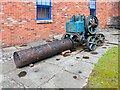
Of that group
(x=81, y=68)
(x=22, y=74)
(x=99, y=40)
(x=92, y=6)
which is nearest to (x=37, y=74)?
(x=22, y=74)

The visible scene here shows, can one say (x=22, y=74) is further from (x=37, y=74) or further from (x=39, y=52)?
(x=39, y=52)

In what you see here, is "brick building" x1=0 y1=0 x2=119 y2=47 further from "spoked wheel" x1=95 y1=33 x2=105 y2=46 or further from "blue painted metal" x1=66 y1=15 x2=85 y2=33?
"spoked wheel" x1=95 y1=33 x2=105 y2=46

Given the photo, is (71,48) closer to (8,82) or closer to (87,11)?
(8,82)

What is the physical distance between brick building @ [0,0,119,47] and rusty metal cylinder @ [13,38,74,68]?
221 cm

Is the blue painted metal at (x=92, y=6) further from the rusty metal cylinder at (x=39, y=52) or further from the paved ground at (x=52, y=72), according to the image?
the paved ground at (x=52, y=72)

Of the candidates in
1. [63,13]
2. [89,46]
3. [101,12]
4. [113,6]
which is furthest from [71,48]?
[113,6]

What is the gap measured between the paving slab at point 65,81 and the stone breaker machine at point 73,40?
1.05m

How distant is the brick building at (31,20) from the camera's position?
241 inches

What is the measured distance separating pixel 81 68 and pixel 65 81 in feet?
2.83

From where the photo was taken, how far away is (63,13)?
324 inches

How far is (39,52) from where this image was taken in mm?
4445

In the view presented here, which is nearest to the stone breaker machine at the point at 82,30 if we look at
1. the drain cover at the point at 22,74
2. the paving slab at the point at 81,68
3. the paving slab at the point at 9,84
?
the paving slab at the point at 81,68

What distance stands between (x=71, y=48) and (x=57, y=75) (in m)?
1.96

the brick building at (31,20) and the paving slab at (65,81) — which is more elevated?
the brick building at (31,20)
